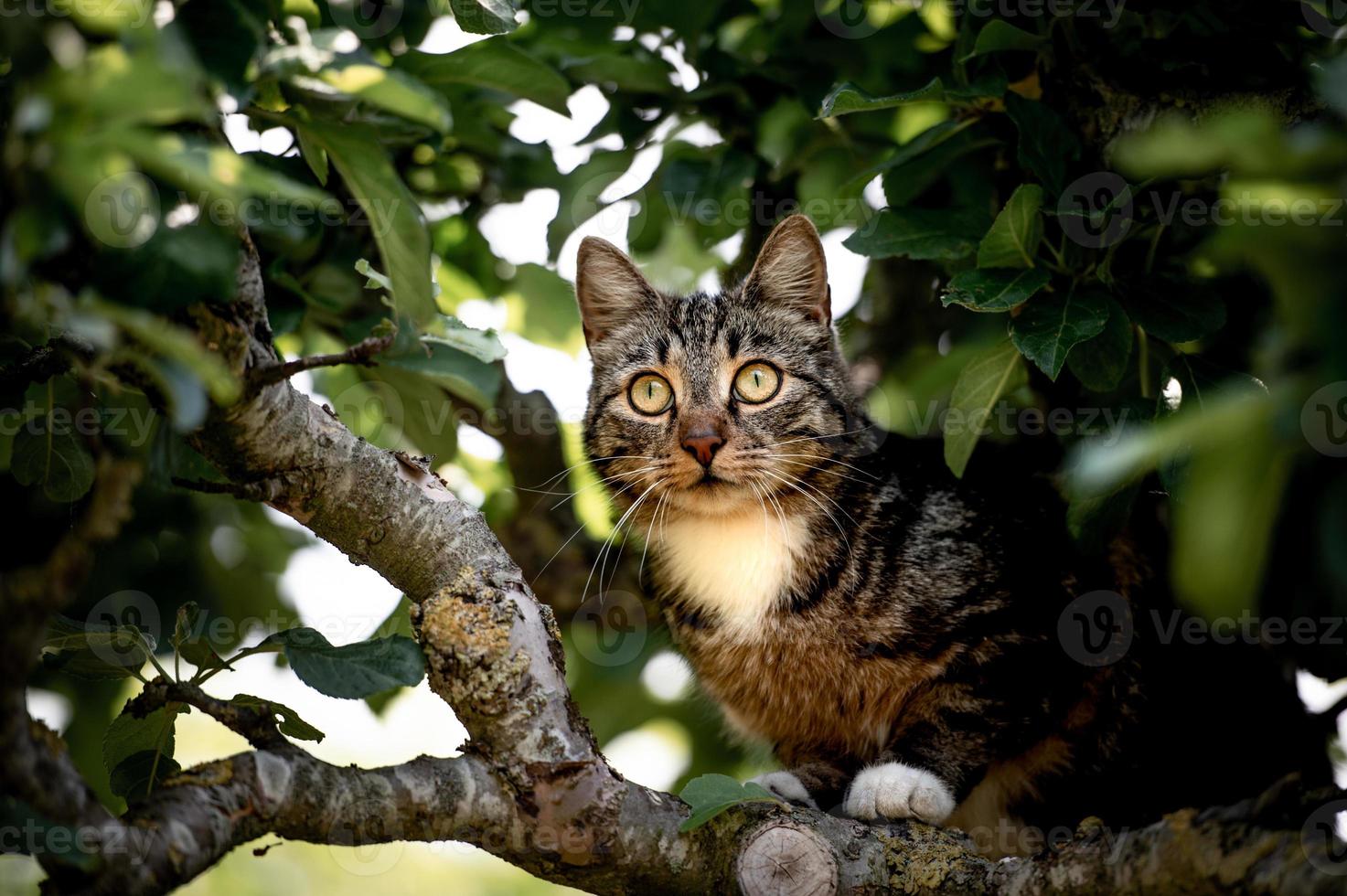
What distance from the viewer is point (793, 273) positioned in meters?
3.50

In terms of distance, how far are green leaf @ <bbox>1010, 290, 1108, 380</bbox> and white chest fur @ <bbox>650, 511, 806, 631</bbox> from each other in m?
1.05

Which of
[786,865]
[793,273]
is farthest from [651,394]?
[786,865]

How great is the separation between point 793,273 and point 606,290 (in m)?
0.68

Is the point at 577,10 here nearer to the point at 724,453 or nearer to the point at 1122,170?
the point at 724,453

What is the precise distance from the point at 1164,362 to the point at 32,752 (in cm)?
255

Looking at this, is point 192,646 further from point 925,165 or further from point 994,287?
point 925,165

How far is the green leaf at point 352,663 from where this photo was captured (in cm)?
188

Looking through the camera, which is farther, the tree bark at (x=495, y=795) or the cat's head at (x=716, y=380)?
the cat's head at (x=716, y=380)

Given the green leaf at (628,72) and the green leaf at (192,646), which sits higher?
the green leaf at (628,72)

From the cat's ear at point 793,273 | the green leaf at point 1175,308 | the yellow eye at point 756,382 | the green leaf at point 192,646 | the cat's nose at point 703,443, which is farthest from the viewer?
the cat's ear at point 793,273

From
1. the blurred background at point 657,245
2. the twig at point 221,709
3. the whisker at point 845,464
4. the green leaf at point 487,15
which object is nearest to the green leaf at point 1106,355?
the blurred background at point 657,245

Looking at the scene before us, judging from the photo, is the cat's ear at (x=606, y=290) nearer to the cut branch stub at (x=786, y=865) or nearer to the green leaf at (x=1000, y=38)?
the green leaf at (x=1000, y=38)

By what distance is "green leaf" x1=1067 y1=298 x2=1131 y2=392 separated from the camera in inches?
93.5

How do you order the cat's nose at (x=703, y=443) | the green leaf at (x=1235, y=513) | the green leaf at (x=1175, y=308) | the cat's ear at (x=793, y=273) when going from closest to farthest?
the green leaf at (x=1235, y=513)
the green leaf at (x=1175, y=308)
the cat's nose at (x=703, y=443)
the cat's ear at (x=793, y=273)
